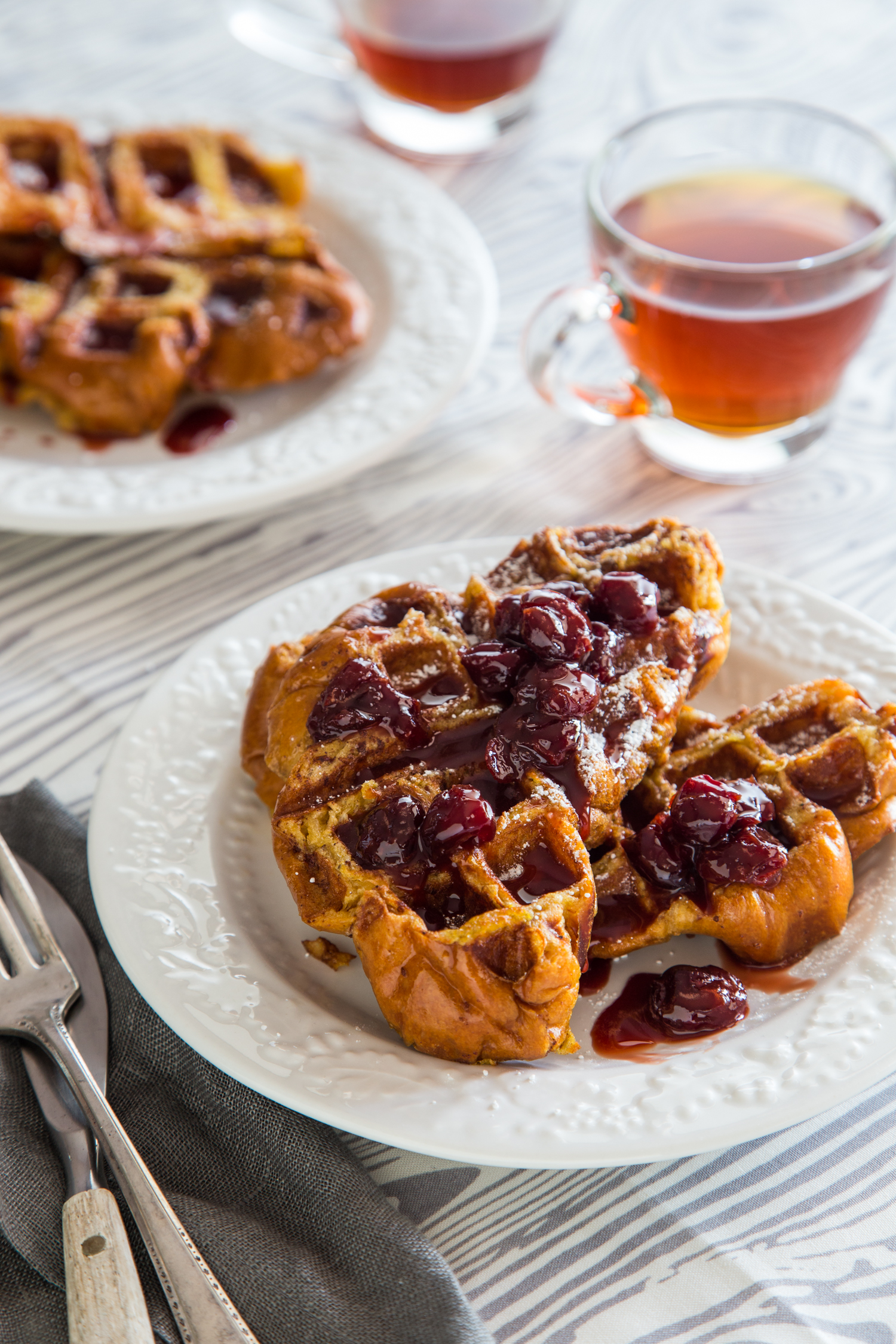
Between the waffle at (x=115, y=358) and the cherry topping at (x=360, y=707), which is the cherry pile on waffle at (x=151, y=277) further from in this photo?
the cherry topping at (x=360, y=707)

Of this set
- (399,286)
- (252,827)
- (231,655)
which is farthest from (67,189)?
(252,827)

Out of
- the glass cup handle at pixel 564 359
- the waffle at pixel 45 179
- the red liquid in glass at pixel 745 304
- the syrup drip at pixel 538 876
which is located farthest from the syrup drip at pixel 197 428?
the syrup drip at pixel 538 876

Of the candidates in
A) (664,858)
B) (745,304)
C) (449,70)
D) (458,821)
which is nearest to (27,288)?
(449,70)

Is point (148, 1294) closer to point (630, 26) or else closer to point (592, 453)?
point (592, 453)

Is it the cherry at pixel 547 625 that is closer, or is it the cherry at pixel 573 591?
the cherry at pixel 547 625

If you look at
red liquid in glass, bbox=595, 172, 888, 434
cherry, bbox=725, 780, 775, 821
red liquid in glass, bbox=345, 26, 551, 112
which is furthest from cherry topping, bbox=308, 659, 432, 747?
red liquid in glass, bbox=345, 26, 551, 112

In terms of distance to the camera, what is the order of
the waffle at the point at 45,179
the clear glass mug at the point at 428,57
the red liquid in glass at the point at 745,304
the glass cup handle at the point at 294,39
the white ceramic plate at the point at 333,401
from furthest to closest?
the glass cup handle at the point at 294,39, the clear glass mug at the point at 428,57, the waffle at the point at 45,179, the white ceramic plate at the point at 333,401, the red liquid in glass at the point at 745,304
